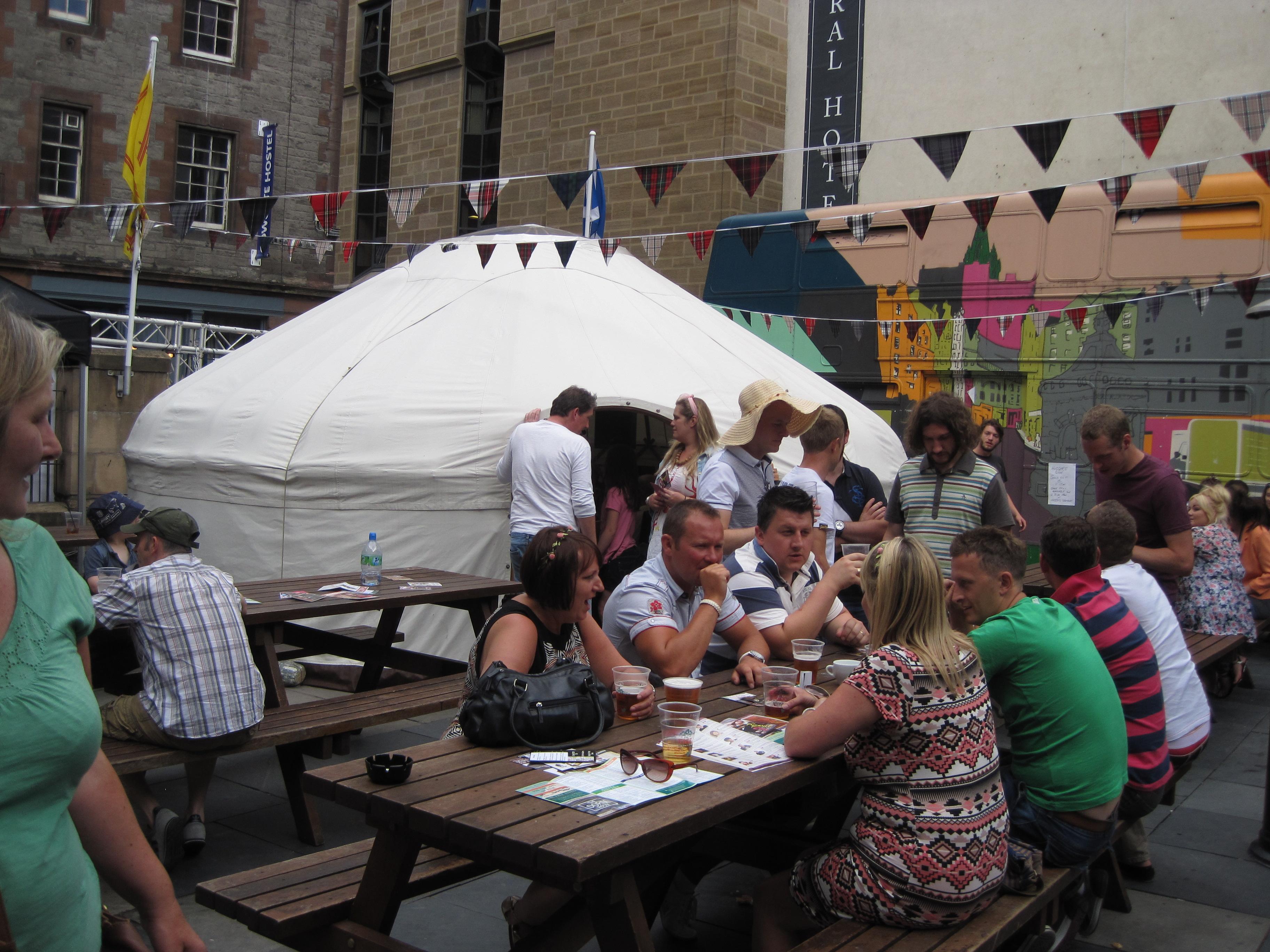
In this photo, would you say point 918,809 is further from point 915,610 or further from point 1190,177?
point 1190,177

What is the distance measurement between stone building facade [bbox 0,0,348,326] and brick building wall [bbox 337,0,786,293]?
690 centimetres

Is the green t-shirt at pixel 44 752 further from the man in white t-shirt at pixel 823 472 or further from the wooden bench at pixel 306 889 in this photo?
the man in white t-shirt at pixel 823 472

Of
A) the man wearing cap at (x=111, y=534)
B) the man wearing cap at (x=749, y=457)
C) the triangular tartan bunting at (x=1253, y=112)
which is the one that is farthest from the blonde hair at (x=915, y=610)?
the triangular tartan bunting at (x=1253, y=112)

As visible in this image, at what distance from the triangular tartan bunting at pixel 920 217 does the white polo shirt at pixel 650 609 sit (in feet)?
19.3

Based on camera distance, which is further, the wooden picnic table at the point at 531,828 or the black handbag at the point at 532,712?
the black handbag at the point at 532,712

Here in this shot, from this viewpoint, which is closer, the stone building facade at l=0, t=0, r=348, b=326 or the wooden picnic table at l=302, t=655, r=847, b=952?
the wooden picnic table at l=302, t=655, r=847, b=952

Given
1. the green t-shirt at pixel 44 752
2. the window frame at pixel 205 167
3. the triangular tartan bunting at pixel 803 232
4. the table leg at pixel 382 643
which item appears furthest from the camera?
the window frame at pixel 205 167

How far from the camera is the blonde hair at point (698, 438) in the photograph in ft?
20.4

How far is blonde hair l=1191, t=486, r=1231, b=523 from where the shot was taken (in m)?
7.25

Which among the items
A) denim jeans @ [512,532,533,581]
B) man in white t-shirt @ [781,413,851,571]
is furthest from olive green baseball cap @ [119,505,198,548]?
man in white t-shirt @ [781,413,851,571]

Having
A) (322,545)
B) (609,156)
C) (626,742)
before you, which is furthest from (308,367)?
(609,156)

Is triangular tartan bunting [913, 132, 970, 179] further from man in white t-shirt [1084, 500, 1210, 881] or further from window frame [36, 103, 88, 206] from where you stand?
window frame [36, 103, 88, 206]

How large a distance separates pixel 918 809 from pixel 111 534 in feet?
15.2

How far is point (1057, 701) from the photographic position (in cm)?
298
